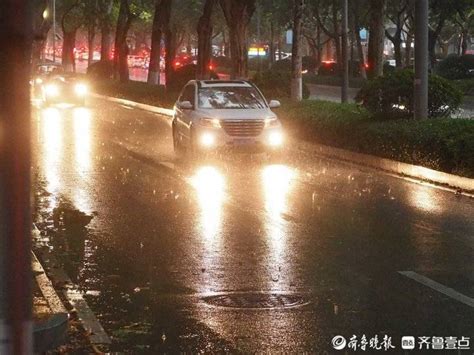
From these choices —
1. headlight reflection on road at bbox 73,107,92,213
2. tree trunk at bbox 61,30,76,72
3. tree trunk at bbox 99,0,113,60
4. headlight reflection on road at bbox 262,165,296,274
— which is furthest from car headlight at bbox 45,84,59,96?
tree trunk at bbox 61,30,76,72

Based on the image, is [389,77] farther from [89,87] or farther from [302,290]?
[89,87]

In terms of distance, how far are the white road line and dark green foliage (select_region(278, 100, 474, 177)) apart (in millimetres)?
8220

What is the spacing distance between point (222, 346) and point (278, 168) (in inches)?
541

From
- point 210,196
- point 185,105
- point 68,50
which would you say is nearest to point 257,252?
point 210,196

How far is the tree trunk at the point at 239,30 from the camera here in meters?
37.3

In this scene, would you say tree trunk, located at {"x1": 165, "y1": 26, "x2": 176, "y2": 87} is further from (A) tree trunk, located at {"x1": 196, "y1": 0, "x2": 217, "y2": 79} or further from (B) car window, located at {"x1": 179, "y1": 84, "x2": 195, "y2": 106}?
(B) car window, located at {"x1": 179, "y1": 84, "x2": 195, "y2": 106}

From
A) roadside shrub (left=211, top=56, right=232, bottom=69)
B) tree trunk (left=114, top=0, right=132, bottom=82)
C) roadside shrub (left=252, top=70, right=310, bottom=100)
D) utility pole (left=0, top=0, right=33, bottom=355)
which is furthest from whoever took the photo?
roadside shrub (left=211, top=56, right=232, bottom=69)

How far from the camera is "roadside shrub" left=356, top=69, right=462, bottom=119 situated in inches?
931

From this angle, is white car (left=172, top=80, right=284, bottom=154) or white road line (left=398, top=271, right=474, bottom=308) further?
white car (left=172, top=80, right=284, bottom=154)

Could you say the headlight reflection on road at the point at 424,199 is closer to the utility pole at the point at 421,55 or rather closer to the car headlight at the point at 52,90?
the utility pole at the point at 421,55

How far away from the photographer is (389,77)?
79.6 feet

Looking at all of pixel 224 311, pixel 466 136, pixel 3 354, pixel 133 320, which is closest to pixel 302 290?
pixel 224 311

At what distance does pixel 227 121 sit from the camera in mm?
22672

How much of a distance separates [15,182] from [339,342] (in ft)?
14.8
